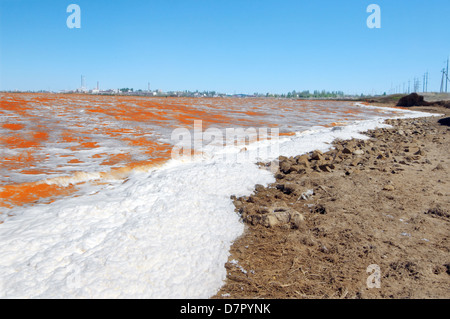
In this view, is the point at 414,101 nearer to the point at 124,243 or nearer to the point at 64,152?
the point at 64,152

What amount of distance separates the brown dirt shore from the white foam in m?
0.30

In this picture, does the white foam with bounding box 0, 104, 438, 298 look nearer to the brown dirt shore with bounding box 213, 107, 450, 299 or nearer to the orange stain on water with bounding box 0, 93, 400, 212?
the brown dirt shore with bounding box 213, 107, 450, 299

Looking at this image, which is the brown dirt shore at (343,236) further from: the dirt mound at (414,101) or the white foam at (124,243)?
the dirt mound at (414,101)

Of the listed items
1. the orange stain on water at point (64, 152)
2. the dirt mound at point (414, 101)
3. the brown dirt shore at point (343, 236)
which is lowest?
the brown dirt shore at point (343, 236)

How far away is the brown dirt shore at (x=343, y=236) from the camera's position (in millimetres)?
2729

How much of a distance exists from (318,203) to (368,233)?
1046 millimetres

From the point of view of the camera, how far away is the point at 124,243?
319cm

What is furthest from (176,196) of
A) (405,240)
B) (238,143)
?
(238,143)

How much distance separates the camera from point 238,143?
9336 mm

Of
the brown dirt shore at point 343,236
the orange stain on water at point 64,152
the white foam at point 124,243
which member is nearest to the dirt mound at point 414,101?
the orange stain on water at point 64,152

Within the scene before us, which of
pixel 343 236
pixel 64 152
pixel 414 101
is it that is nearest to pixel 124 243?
pixel 343 236

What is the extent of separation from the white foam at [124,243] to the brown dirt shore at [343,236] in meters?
0.30

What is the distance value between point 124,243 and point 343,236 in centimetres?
258
